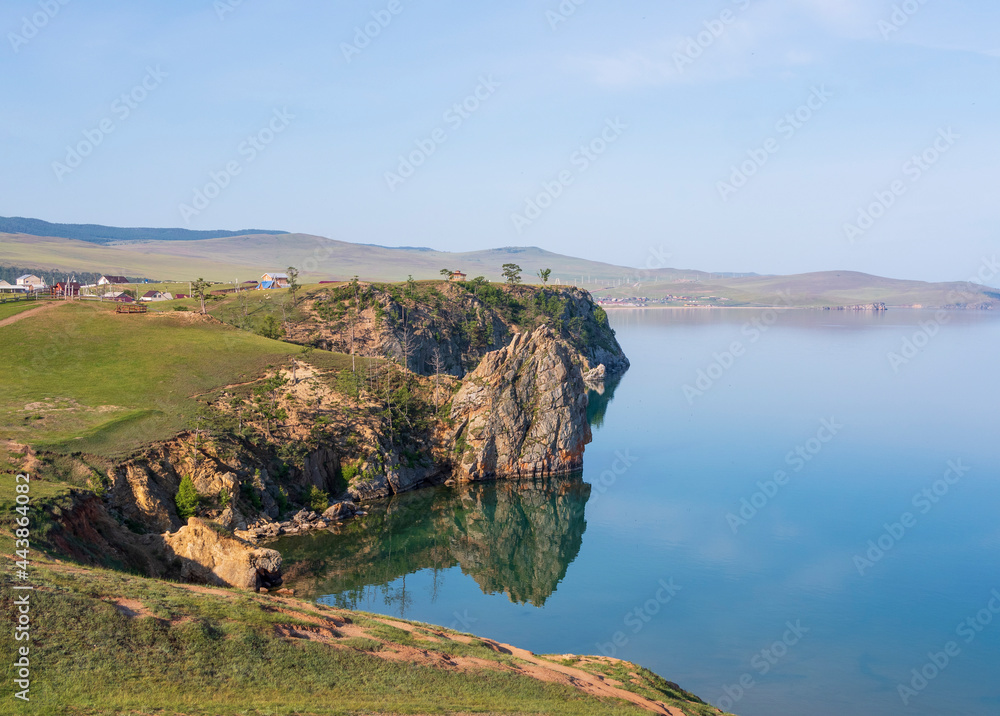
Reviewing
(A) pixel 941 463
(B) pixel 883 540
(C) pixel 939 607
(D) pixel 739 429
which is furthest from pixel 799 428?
(C) pixel 939 607

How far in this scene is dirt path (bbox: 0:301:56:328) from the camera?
276 feet

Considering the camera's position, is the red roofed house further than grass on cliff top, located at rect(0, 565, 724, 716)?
Yes

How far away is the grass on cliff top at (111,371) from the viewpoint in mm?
59062

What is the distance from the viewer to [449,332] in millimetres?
138750

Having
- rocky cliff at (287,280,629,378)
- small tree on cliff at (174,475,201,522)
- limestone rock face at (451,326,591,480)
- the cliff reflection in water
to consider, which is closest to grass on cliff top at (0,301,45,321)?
rocky cliff at (287,280,629,378)

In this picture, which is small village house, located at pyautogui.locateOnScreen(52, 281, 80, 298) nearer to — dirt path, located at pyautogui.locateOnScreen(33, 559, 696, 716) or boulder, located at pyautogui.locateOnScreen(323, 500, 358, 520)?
boulder, located at pyautogui.locateOnScreen(323, 500, 358, 520)

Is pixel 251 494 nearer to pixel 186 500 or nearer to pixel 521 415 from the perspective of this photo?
pixel 186 500

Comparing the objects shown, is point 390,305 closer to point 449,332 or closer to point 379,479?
point 449,332
